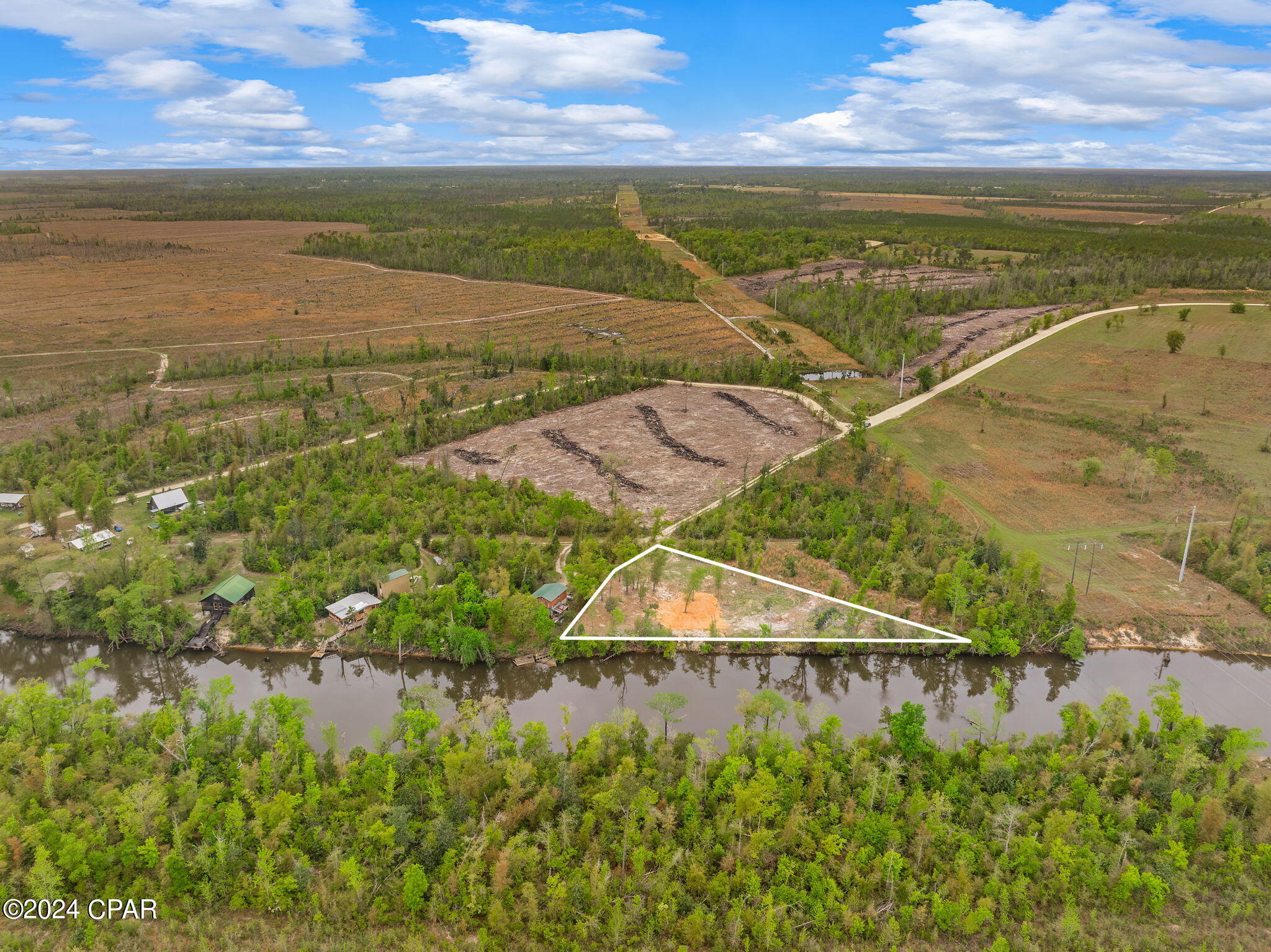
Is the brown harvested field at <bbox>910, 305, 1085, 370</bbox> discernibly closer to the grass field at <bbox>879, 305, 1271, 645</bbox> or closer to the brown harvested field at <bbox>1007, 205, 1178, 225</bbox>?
the grass field at <bbox>879, 305, 1271, 645</bbox>

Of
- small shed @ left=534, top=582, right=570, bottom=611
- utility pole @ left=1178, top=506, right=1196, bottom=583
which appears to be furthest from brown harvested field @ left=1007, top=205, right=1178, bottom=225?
small shed @ left=534, top=582, right=570, bottom=611

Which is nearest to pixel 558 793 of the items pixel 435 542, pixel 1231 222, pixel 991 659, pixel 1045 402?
pixel 435 542

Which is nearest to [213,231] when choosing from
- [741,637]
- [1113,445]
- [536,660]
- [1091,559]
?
[536,660]

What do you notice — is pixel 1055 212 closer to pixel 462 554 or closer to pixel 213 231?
pixel 213 231

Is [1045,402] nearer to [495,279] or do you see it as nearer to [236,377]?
[236,377]

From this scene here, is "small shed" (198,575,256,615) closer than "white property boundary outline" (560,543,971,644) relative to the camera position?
No

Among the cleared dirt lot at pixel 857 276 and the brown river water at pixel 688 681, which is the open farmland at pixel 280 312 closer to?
the cleared dirt lot at pixel 857 276
